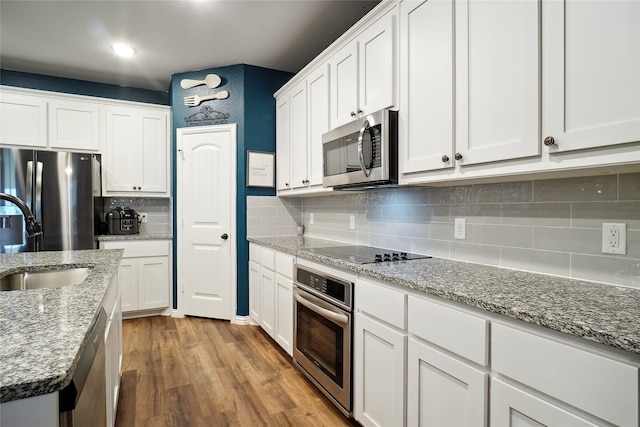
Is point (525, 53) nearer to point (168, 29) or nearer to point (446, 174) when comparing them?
point (446, 174)

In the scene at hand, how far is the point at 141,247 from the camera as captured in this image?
356cm

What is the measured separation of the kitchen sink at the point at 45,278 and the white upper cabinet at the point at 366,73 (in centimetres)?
177

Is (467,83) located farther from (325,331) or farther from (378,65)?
(325,331)

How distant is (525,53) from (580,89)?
0.25 meters

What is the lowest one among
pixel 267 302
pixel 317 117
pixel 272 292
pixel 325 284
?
pixel 267 302

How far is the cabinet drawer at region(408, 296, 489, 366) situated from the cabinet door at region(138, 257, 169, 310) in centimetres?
305

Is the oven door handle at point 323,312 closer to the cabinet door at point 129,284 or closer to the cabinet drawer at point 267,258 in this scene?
the cabinet drawer at point 267,258

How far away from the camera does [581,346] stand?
0.86m

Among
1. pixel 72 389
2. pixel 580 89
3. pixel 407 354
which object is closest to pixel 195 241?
pixel 407 354

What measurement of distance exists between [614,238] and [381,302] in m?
0.92

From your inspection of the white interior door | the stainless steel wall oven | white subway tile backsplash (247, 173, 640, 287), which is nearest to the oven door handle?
the stainless steel wall oven

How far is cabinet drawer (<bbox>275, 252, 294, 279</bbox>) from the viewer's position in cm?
247

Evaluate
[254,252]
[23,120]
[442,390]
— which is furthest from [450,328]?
[23,120]

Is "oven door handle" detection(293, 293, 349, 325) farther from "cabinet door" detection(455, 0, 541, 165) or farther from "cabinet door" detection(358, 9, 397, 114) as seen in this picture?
"cabinet door" detection(358, 9, 397, 114)
